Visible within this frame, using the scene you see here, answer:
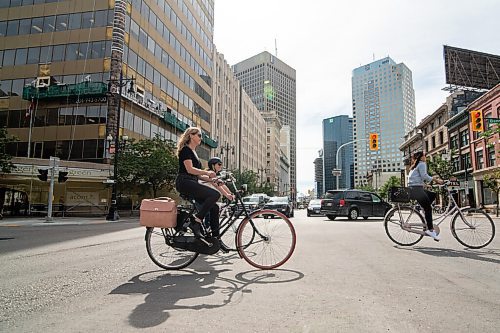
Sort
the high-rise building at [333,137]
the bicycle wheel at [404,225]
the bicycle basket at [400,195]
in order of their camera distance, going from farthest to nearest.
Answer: the high-rise building at [333,137], the bicycle basket at [400,195], the bicycle wheel at [404,225]

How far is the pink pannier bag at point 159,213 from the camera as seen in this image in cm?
471

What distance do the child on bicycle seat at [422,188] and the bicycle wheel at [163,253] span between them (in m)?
4.75

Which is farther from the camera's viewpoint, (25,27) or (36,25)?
(25,27)

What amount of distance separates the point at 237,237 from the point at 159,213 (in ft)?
3.85

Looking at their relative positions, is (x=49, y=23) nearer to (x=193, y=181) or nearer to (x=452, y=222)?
(x=193, y=181)

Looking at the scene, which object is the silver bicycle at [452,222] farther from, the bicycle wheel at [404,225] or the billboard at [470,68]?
the billboard at [470,68]

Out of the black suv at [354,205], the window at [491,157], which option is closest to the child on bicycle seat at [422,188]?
the black suv at [354,205]

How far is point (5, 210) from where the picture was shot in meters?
28.0

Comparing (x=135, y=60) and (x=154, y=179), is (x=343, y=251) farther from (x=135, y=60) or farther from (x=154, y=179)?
(x=135, y=60)

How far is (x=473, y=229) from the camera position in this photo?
6.95 metres

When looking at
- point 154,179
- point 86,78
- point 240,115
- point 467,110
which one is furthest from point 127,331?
point 240,115

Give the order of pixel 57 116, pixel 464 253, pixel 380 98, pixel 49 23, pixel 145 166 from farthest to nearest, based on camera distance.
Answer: pixel 380 98, pixel 49 23, pixel 57 116, pixel 145 166, pixel 464 253

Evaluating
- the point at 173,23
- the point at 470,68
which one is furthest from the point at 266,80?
the point at 173,23

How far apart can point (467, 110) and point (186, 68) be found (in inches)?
1544
